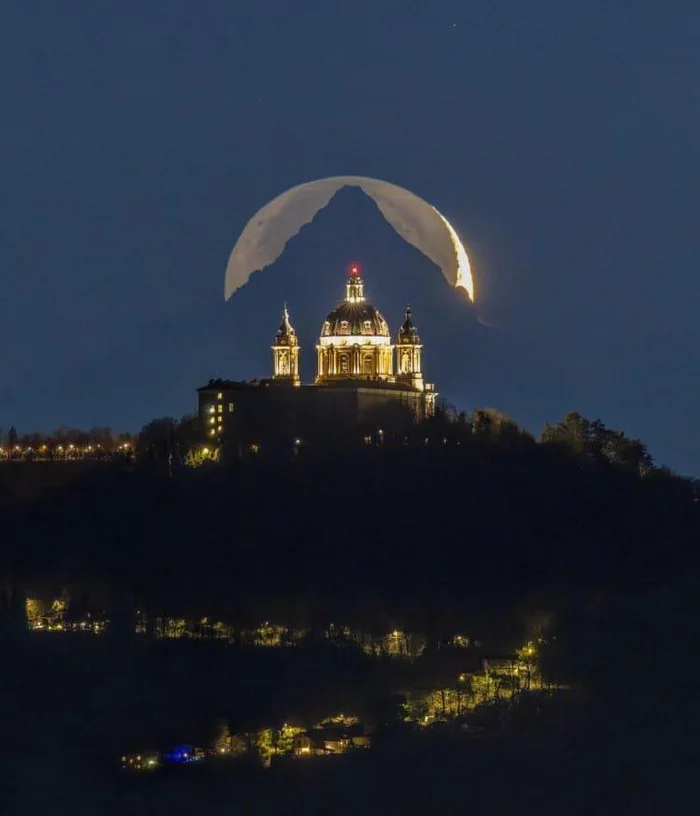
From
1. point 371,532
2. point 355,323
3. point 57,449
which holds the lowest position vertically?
point 371,532

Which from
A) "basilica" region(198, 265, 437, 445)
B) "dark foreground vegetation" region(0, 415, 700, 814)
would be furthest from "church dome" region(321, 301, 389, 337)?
"dark foreground vegetation" region(0, 415, 700, 814)

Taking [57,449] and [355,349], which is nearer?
[57,449]

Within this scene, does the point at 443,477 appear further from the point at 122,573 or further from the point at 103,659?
the point at 103,659

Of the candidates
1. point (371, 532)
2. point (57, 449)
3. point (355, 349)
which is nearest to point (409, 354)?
point (355, 349)

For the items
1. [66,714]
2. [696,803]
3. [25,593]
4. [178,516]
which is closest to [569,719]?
[696,803]

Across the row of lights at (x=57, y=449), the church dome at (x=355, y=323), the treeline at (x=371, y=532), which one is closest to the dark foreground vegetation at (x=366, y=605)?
the treeline at (x=371, y=532)

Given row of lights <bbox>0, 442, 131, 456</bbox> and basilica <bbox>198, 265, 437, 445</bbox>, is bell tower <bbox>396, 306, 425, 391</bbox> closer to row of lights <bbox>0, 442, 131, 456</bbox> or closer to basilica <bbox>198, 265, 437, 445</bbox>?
basilica <bbox>198, 265, 437, 445</bbox>

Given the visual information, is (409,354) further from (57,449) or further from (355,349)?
(57,449)
